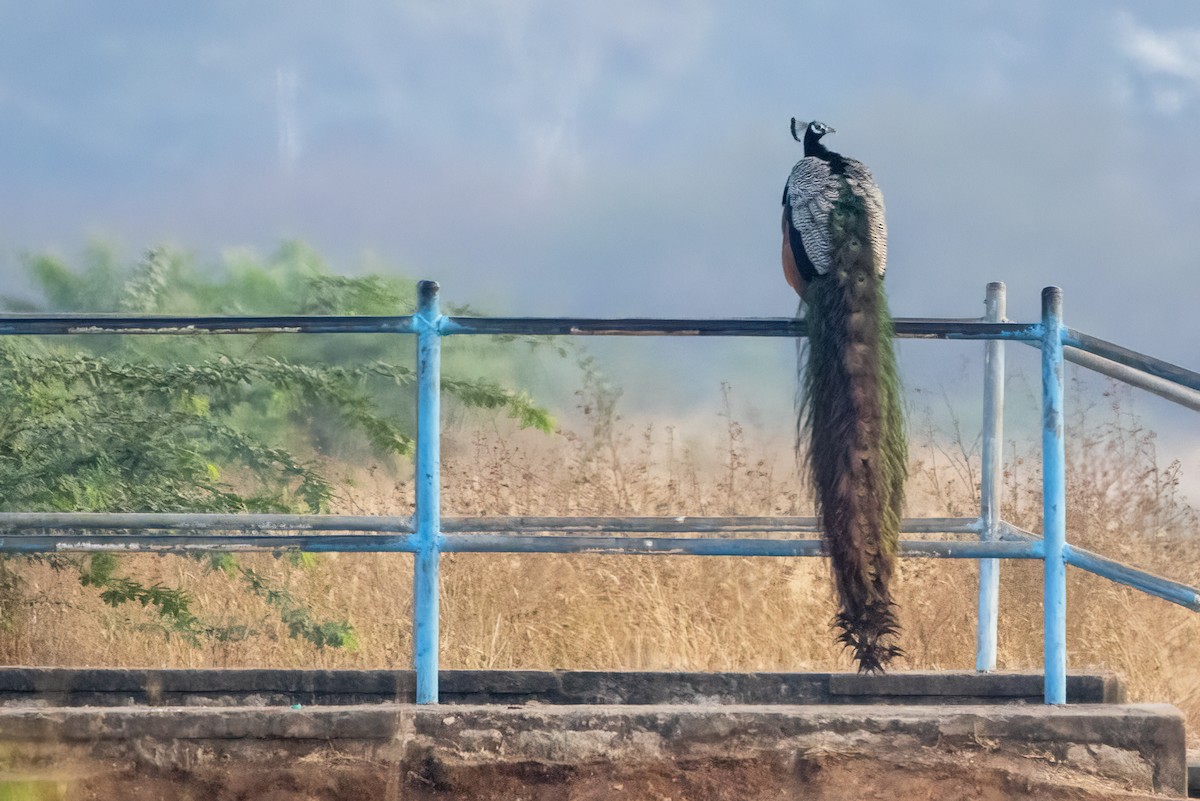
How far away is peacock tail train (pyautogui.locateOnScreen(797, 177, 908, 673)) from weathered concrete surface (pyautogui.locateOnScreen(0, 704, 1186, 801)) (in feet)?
0.89

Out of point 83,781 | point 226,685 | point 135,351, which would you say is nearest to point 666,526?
point 226,685

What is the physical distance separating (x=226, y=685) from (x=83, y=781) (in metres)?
0.86

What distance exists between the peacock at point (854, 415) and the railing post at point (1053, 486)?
0.39 m

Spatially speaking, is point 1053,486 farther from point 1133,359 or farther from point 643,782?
point 643,782

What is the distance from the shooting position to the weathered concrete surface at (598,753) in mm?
3246

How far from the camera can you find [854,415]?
348cm

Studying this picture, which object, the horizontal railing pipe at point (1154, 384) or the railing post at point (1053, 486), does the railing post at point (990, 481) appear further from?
the railing post at point (1053, 486)

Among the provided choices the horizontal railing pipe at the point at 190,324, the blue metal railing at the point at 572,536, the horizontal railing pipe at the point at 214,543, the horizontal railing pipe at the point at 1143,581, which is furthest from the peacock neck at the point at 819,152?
the horizontal railing pipe at the point at 214,543

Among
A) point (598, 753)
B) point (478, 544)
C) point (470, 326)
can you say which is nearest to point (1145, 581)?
point (598, 753)

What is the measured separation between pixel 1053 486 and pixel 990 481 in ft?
2.69

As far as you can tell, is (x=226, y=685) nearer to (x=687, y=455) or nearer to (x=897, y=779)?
(x=897, y=779)

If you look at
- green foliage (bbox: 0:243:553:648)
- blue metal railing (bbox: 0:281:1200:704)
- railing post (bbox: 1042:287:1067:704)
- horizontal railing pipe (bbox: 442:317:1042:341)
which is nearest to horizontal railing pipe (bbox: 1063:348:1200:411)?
blue metal railing (bbox: 0:281:1200:704)

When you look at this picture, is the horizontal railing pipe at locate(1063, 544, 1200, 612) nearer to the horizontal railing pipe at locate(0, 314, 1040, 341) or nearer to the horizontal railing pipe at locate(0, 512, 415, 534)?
the horizontal railing pipe at locate(0, 314, 1040, 341)

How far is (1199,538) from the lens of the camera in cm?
674
